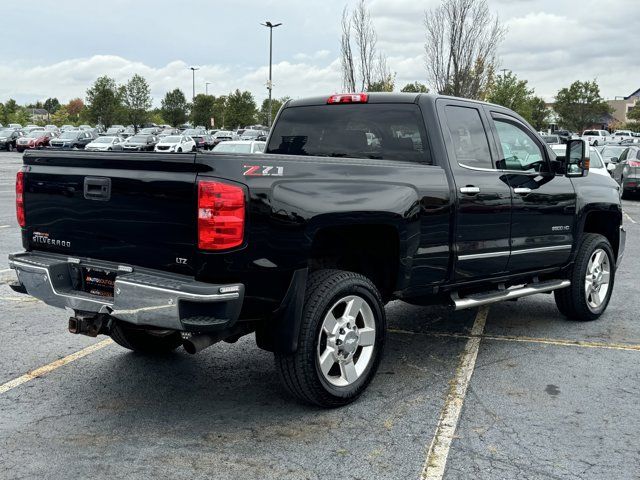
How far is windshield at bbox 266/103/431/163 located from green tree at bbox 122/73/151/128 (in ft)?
270

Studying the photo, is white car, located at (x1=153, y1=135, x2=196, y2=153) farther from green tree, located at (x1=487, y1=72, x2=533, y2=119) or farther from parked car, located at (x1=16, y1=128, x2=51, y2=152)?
green tree, located at (x1=487, y1=72, x2=533, y2=119)

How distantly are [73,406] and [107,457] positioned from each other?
84 cm

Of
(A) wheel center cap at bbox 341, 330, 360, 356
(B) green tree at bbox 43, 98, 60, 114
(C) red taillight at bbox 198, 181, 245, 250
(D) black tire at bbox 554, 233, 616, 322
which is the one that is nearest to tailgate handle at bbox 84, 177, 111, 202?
(C) red taillight at bbox 198, 181, 245, 250

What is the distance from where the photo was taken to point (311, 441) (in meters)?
3.80

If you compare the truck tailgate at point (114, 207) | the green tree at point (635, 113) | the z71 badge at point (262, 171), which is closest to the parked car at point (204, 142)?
the truck tailgate at point (114, 207)

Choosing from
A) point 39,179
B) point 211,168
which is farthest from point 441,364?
point 39,179

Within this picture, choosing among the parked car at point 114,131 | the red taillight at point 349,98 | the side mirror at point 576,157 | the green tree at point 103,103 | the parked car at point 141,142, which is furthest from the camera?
the green tree at point 103,103

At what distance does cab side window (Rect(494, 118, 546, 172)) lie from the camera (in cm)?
566

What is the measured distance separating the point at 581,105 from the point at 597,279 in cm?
9685

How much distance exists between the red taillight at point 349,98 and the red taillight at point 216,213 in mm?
2067

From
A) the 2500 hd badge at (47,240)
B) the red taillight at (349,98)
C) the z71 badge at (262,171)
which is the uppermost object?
the red taillight at (349,98)

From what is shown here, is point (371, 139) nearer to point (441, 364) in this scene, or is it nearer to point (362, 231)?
point (362, 231)

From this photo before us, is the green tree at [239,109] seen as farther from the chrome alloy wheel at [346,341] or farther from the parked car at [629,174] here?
the chrome alloy wheel at [346,341]

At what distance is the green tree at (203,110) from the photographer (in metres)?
91.1
